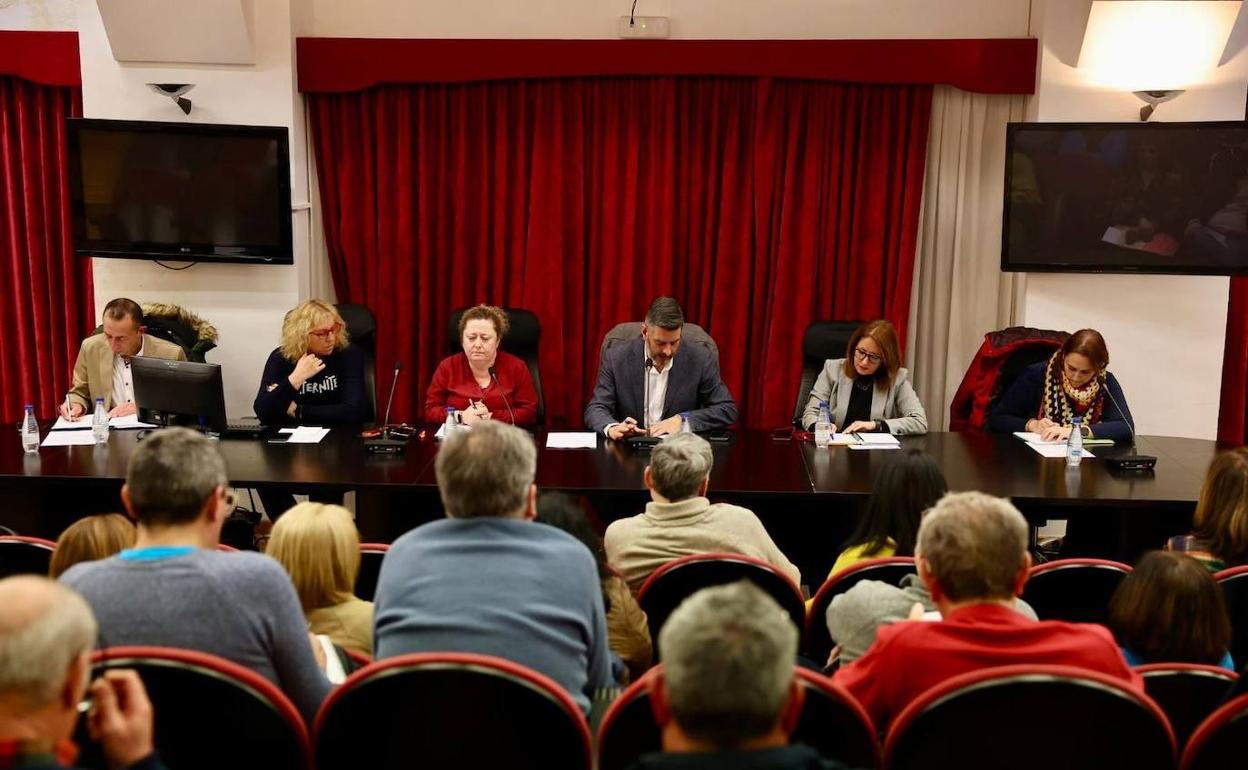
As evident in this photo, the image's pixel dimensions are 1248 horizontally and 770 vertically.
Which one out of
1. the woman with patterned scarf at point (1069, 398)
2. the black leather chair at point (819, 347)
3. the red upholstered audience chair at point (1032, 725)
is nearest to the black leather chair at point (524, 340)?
the black leather chair at point (819, 347)

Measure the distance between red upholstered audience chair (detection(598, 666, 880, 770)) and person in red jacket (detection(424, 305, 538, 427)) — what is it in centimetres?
286

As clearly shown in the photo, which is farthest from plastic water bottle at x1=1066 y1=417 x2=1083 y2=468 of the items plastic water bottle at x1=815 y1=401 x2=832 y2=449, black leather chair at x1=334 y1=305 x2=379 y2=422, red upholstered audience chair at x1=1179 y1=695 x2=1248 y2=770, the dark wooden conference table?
black leather chair at x1=334 y1=305 x2=379 y2=422

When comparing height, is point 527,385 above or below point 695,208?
below

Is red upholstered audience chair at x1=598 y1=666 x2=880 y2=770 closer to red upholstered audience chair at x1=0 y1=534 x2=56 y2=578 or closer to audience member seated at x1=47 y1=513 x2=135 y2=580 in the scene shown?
audience member seated at x1=47 y1=513 x2=135 y2=580

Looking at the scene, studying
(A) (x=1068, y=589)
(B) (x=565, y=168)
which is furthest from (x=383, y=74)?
(A) (x=1068, y=589)

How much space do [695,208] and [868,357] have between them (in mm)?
1569

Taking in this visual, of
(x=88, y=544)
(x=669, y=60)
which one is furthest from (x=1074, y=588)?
(x=669, y=60)

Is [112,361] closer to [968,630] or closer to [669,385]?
[669,385]

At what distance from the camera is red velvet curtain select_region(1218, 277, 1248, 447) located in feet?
18.6

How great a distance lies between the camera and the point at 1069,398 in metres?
4.62

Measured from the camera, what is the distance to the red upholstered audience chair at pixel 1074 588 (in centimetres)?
271

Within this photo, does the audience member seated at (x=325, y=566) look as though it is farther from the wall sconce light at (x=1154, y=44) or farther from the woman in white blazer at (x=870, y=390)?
the wall sconce light at (x=1154, y=44)

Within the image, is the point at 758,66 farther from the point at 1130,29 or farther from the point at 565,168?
the point at 1130,29

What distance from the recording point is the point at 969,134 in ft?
18.9
